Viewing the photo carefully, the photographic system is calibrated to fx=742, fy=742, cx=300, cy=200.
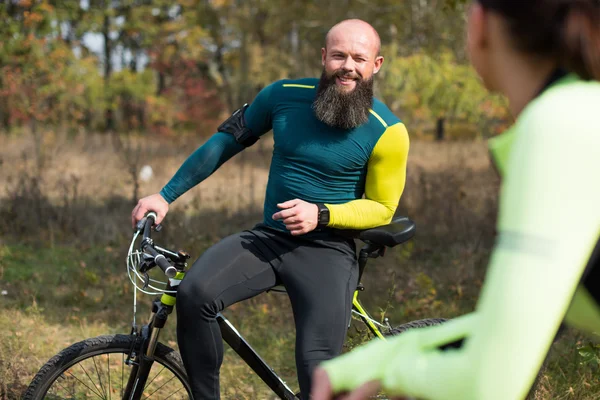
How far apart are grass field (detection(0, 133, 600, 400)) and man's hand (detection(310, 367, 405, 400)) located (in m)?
2.56

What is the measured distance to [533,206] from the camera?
0.92m

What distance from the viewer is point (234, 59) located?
29.5 meters

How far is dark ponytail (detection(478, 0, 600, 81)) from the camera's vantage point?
1.01 metres

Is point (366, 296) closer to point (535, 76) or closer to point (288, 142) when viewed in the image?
point (288, 142)

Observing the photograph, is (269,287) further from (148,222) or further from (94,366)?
(94,366)

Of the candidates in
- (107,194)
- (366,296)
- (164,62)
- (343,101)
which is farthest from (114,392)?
(164,62)

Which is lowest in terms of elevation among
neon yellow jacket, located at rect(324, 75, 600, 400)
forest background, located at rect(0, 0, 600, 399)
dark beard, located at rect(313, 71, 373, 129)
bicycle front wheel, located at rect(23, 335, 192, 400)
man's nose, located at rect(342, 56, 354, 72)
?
forest background, located at rect(0, 0, 600, 399)

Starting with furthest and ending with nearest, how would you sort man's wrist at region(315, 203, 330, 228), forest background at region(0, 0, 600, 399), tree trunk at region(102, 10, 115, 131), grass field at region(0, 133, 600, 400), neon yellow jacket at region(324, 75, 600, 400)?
tree trunk at region(102, 10, 115, 131) → forest background at region(0, 0, 600, 399) → grass field at region(0, 133, 600, 400) → man's wrist at region(315, 203, 330, 228) → neon yellow jacket at region(324, 75, 600, 400)

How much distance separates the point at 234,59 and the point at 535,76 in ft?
95.4

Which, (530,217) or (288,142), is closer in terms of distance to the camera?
(530,217)

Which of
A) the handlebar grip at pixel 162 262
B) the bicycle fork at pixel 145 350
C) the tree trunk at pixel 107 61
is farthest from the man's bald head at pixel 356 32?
the tree trunk at pixel 107 61

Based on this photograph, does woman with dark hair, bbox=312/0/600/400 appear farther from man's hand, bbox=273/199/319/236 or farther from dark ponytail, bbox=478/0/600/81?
man's hand, bbox=273/199/319/236

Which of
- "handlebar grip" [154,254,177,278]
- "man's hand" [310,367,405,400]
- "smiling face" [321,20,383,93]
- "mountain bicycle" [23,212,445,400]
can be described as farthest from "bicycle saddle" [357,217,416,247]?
"man's hand" [310,367,405,400]

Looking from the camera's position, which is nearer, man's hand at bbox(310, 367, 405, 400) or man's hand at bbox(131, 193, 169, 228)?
man's hand at bbox(310, 367, 405, 400)
